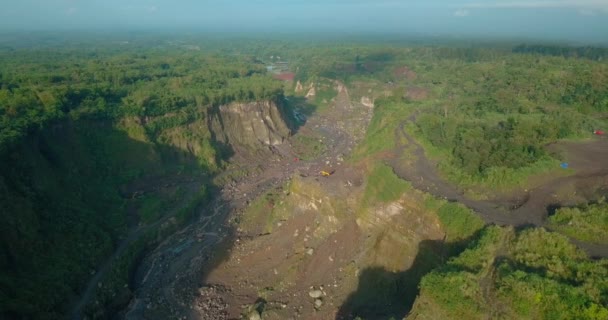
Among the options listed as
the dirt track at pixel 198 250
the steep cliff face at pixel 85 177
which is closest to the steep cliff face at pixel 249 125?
the steep cliff face at pixel 85 177

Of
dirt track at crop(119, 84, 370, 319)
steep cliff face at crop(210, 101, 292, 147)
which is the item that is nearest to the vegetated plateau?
dirt track at crop(119, 84, 370, 319)

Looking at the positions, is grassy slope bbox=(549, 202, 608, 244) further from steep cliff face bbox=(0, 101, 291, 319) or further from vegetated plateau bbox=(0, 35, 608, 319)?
steep cliff face bbox=(0, 101, 291, 319)

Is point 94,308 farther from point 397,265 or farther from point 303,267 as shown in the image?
point 397,265

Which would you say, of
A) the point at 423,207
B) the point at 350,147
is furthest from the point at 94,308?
the point at 350,147

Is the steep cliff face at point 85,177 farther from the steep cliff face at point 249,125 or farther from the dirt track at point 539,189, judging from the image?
the dirt track at point 539,189

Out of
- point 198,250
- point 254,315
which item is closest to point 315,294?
point 254,315
